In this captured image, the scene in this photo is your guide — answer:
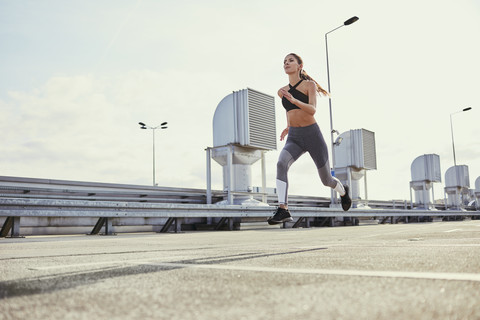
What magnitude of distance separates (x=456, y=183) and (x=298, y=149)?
67.7 meters

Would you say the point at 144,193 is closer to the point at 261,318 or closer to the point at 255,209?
the point at 255,209

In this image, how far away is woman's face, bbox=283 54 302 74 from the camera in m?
5.88

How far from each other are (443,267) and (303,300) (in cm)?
117

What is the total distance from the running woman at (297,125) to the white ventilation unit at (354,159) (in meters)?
30.2

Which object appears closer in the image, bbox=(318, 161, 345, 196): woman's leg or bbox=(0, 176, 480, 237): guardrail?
bbox=(318, 161, 345, 196): woman's leg

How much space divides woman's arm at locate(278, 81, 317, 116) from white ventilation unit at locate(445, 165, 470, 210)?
66221mm

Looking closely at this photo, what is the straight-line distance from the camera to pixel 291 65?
5.88 m

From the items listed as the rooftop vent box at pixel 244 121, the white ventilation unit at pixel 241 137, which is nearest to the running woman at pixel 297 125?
the white ventilation unit at pixel 241 137

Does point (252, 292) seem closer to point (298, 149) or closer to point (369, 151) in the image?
point (298, 149)

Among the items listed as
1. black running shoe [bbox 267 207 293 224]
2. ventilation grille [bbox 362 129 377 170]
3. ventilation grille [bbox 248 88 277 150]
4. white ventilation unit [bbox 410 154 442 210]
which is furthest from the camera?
white ventilation unit [bbox 410 154 442 210]

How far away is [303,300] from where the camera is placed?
54.5 inches

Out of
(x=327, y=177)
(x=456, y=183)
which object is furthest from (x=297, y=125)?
(x=456, y=183)

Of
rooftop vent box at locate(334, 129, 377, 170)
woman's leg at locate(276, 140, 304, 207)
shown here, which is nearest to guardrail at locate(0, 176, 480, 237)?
woman's leg at locate(276, 140, 304, 207)

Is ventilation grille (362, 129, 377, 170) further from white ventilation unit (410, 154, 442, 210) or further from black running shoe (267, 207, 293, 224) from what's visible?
black running shoe (267, 207, 293, 224)
